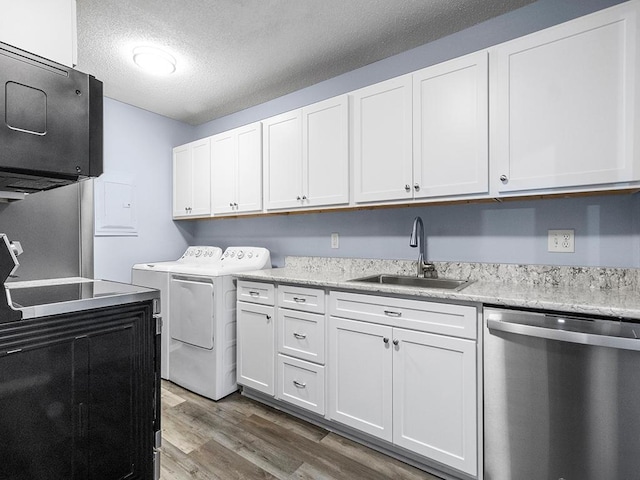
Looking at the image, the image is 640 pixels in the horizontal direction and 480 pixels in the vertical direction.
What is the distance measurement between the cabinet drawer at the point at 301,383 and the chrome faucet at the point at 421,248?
908 mm

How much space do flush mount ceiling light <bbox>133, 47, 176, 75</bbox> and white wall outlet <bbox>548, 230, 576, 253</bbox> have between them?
9.04ft

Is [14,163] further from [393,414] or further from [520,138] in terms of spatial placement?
[520,138]

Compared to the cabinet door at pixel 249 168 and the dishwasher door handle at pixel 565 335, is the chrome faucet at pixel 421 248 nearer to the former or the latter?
A: the dishwasher door handle at pixel 565 335

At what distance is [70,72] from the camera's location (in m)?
1.31

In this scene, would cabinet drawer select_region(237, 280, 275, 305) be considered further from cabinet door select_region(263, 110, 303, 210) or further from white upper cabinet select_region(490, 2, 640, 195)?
white upper cabinet select_region(490, 2, 640, 195)

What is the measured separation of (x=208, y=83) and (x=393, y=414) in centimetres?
283

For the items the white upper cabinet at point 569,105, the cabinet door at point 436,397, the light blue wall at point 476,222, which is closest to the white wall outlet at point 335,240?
the light blue wall at point 476,222

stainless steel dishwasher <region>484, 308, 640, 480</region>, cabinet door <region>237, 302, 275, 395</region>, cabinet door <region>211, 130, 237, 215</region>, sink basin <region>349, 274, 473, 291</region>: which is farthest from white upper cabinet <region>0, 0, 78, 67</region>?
stainless steel dishwasher <region>484, 308, 640, 480</region>

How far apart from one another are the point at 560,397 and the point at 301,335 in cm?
136

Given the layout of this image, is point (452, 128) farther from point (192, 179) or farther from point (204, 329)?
point (192, 179)

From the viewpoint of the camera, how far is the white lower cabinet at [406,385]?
1561 millimetres

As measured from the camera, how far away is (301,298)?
2156mm

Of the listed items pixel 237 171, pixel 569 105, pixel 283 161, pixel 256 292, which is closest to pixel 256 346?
pixel 256 292

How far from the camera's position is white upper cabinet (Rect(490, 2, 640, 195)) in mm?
1432
